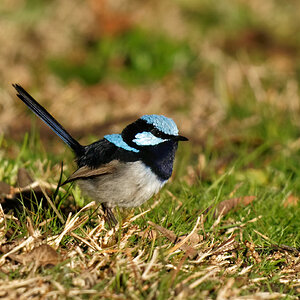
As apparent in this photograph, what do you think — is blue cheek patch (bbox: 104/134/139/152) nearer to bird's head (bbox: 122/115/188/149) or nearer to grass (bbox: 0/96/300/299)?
bird's head (bbox: 122/115/188/149)

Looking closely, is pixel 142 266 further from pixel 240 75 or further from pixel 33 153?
pixel 240 75

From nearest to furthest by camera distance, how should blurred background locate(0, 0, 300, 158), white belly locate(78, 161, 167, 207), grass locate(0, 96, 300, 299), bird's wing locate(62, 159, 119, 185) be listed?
grass locate(0, 96, 300, 299) < white belly locate(78, 161, 167, 207) < bird's wing locate(62, 159, 119, 185) < blurred background locate(0, 0, 300, 158)

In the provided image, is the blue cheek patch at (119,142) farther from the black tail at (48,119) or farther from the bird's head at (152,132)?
the black tail at (48,119)

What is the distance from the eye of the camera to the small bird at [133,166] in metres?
3.54

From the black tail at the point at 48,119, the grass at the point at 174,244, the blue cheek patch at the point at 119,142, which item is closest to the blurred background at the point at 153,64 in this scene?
the grass at the point at 174,244

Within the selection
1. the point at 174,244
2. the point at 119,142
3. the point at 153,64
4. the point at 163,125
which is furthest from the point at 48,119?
the point at 153,64

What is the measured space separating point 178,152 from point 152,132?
1.65 metres

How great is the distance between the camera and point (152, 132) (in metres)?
3.59

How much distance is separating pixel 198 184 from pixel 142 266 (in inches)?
64.7

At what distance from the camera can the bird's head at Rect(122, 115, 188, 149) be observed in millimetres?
3566

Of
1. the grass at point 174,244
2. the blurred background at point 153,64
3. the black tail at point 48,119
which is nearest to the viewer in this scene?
the grass at point 174,244

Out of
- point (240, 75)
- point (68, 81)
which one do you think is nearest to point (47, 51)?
point (68, 81)

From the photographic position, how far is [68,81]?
23.1ft

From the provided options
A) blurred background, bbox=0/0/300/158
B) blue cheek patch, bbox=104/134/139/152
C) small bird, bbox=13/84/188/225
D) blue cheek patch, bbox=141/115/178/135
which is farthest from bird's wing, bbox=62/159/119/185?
blurred background, bbox=0/0/300/158
